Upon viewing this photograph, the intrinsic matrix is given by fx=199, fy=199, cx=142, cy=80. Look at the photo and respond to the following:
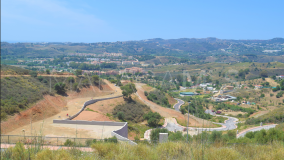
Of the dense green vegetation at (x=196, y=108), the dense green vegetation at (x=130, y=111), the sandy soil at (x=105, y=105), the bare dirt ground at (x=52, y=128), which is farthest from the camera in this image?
the sandy soil at (x=105, y=105)

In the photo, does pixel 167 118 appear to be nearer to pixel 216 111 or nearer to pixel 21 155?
pixel 216 111

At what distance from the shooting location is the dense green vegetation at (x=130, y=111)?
2728 cm

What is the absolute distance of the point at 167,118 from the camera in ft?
104

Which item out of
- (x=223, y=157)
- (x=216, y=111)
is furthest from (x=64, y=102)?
(x=216, y=111)

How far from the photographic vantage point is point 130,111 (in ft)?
98.1

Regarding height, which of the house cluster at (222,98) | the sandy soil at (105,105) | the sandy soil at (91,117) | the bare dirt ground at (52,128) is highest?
the bare dirt ground at (52,128)

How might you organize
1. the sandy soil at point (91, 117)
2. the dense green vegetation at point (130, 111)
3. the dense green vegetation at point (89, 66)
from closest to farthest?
the sandy soil at point (91, 117), the dense green vegetation at point (130, 111), the dense green vegetation at point (89, 66)

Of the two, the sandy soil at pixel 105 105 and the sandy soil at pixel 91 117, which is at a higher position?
the sandy soil at pixel 91 117

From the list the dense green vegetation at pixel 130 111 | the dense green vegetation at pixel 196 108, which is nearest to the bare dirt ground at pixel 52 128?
the dense green vegetation at pixel 130 111

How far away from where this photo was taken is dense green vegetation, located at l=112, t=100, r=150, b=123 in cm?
2728

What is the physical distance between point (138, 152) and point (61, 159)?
2.62 meters

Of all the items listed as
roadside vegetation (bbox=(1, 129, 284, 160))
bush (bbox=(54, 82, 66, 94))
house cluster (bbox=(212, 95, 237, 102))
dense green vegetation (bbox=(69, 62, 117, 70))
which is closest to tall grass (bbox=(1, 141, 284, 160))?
roadside vegetation (bbox=(1, 129, 284, 160))

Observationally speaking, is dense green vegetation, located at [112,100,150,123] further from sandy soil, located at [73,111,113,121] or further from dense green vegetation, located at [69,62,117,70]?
dense green vegetation, located at [69,62,117,70]

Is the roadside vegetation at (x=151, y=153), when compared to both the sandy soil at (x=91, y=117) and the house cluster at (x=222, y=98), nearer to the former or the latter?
the sandy soil at (x=91, y=117)
